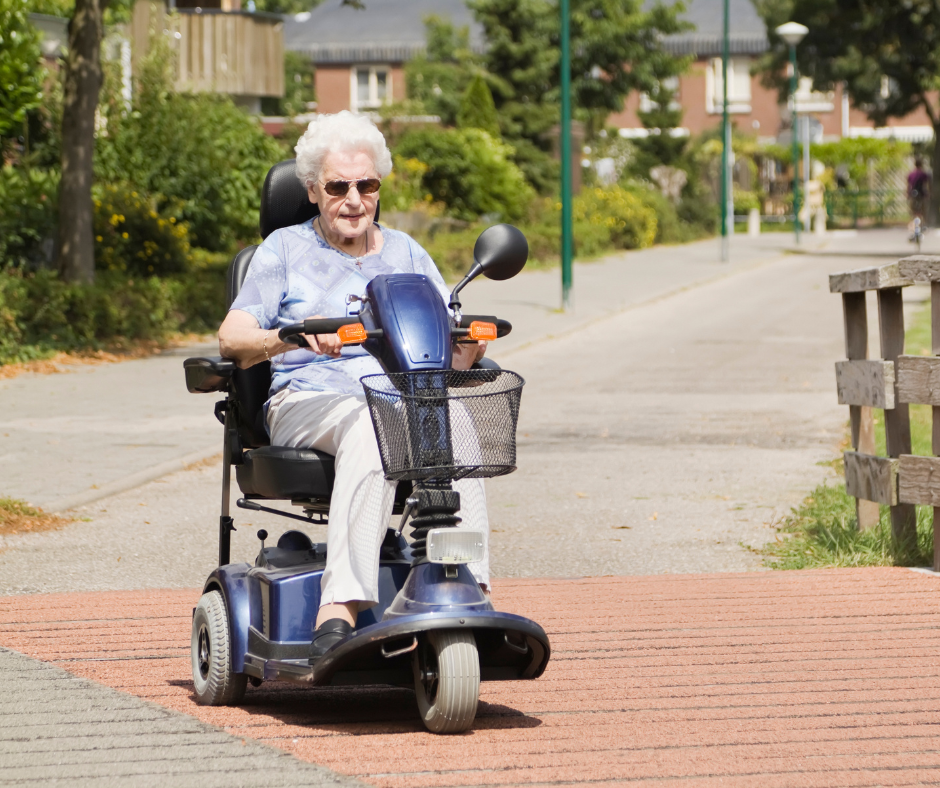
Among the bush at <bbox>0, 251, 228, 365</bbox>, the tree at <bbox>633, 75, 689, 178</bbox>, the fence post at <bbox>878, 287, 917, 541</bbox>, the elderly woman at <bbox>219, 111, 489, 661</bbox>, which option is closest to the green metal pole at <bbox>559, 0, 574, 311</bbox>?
the bush at <bbox>0, 251, 228, 365</bbox>

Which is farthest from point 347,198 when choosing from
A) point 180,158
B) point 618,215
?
point 618,215

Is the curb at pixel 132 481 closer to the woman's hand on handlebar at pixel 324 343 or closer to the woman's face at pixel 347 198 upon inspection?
the woman's face at pixel 347 198

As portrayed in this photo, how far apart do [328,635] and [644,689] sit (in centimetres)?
104

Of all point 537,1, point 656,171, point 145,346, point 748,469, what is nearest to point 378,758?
point 748,469

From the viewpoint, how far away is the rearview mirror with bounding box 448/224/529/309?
411cm

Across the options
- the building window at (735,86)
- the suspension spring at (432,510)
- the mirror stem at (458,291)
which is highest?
the building window at (735,86)

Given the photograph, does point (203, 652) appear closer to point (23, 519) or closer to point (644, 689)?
point (644, 689)

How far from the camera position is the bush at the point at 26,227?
16484 mm

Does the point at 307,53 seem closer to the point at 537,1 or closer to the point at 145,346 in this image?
the point at 537,1

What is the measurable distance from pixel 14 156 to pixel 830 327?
1059 cm

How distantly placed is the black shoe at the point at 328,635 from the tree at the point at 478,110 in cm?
3208

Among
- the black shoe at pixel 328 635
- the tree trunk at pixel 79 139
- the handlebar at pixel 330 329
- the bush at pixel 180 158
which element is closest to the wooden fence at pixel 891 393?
the handlebar at pixel 330 329

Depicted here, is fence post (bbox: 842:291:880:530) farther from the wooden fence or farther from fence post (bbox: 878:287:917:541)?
fence post (bbox: 878:287:917:541)

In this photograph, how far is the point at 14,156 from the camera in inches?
784
